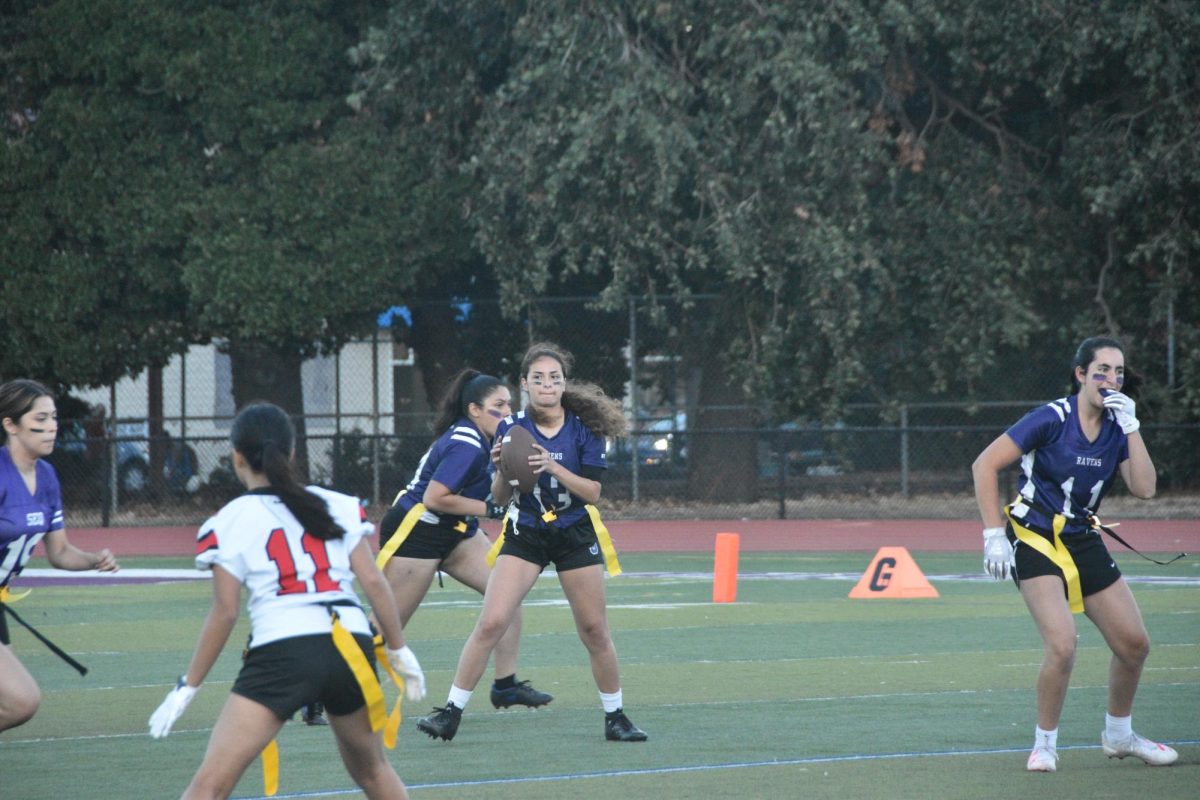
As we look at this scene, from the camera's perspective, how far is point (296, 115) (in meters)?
27.7

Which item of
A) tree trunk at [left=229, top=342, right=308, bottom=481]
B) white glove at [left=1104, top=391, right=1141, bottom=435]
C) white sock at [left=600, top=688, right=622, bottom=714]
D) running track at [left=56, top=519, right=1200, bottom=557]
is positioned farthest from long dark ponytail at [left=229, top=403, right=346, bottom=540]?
tree trunk at [left=229, top=342, right=308, bottom=481]

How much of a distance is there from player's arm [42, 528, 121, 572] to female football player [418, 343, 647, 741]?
6.43 feet

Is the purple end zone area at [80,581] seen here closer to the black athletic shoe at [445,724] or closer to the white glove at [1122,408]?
the black athletic shoe at [445,724]

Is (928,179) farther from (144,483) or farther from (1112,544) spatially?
(144,483)

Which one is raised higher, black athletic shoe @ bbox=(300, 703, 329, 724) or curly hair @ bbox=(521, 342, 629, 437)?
curly hair @ bbox=(521, 342, 629, 437)

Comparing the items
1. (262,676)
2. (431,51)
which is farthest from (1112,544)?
(262,676)

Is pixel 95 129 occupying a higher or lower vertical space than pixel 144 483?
higher

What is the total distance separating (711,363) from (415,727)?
20342 mm

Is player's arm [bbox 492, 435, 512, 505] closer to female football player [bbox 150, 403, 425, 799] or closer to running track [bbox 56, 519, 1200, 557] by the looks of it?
female football player [bbox 150, 403, 425, 799]

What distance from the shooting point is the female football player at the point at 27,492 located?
25.8ft

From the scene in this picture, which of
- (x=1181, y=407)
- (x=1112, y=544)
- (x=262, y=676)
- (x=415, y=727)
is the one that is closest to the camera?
(x=262, y=676)

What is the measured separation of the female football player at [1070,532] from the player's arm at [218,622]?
3.70 m

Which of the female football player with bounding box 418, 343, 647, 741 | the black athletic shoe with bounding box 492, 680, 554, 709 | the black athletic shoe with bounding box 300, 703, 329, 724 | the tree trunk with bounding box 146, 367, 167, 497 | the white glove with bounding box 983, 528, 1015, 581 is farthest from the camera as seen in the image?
the tree trunk with bounding box 146, 367, 167, 497

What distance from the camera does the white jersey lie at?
18.0 ft
